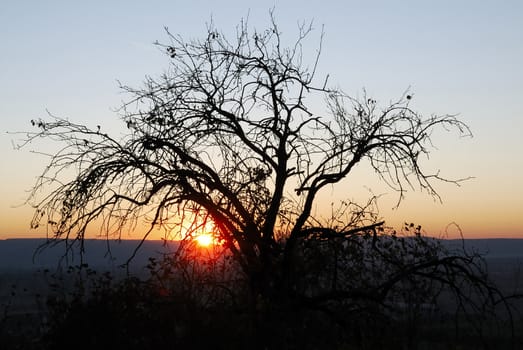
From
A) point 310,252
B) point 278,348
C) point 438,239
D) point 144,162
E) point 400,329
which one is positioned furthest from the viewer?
point 400,329

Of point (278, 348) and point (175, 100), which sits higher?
point (175, 100)

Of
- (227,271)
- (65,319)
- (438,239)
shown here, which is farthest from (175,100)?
(438,239)

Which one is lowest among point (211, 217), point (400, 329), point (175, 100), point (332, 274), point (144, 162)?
point (400, 329)

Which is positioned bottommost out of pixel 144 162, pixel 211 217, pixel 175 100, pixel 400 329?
pixel 400 329

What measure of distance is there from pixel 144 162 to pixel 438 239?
22.9ft

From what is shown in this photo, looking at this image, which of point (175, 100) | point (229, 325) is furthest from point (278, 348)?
point (175, 100)

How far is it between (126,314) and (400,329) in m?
8.33

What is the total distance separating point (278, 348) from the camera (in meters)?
10.9

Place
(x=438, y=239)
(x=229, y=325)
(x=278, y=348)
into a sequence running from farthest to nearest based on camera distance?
(x=438, y=239), (x=278, y=348), (x=229, y=325)

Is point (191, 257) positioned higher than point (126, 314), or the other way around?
point (191, 257)

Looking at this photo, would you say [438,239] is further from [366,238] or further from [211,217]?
[211,217]

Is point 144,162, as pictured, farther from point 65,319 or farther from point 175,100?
point 65,319

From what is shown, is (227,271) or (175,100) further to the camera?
(227,271)

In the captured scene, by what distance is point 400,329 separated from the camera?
1667cm
